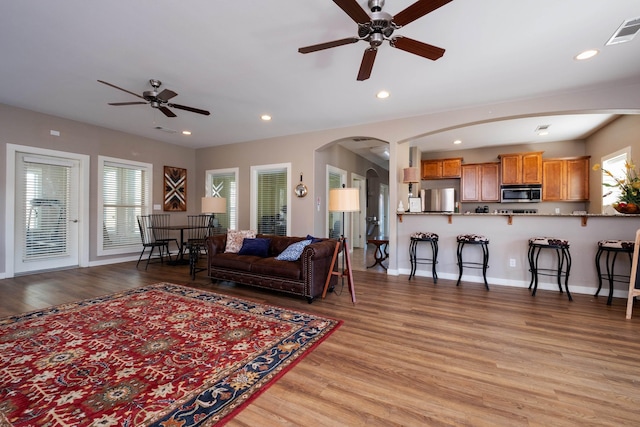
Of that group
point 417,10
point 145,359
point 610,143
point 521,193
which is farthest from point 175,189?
point 610,143

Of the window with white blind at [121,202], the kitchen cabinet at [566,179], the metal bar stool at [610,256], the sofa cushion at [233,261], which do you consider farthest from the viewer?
the kitchen cabinet at [566,179]

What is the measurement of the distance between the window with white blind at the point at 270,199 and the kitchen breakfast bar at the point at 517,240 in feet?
8.56

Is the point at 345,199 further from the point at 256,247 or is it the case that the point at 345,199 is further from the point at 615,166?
the point at 615,166

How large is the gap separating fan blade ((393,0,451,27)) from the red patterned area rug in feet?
8.48

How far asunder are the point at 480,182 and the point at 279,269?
19.7ft

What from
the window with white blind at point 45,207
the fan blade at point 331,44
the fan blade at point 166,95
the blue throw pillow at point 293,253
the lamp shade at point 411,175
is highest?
the fan blade at point 166,95

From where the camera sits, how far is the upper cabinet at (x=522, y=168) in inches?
253

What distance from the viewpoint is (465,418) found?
1.49m

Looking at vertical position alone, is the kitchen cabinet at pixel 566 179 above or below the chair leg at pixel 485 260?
above

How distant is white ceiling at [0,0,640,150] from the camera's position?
226cm

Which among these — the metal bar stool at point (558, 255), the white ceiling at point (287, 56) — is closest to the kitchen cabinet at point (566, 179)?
the metal bar stool at point (558, 255)

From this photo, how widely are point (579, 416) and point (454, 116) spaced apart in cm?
394

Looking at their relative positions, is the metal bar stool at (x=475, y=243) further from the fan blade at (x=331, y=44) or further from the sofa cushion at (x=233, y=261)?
the fan blade at (x=331, y=44)

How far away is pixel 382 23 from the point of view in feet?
6.77
